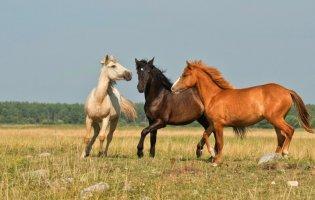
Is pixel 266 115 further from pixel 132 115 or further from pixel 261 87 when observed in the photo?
pixel 132 115

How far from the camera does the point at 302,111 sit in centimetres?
1544

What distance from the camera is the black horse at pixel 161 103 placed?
17.4 m

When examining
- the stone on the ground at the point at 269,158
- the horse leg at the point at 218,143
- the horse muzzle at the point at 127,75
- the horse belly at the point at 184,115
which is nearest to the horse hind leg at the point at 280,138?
the stone on the ground at the point at 269,158

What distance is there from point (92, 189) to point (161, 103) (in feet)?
26.0

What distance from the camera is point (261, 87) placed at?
48.9 feet

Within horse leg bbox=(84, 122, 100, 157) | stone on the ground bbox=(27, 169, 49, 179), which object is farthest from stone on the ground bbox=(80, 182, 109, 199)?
horse leg bbox=(84, 122, 100, 157)

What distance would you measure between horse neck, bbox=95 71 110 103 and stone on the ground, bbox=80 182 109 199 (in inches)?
272

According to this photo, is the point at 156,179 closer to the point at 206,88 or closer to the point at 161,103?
the point at 206,88

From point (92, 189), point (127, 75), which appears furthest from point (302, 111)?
point (92, 189)

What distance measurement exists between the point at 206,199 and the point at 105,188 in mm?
1669

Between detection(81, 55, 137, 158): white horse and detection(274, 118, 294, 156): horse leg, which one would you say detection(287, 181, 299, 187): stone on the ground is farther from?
detection(81, 55, 137, 158): white horse

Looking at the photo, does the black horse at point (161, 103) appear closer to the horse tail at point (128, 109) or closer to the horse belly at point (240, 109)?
the horse belly at point (240, 109)

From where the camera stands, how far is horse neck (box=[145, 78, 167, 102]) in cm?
1764

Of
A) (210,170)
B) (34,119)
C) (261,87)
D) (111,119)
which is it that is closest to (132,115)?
(111,119)
